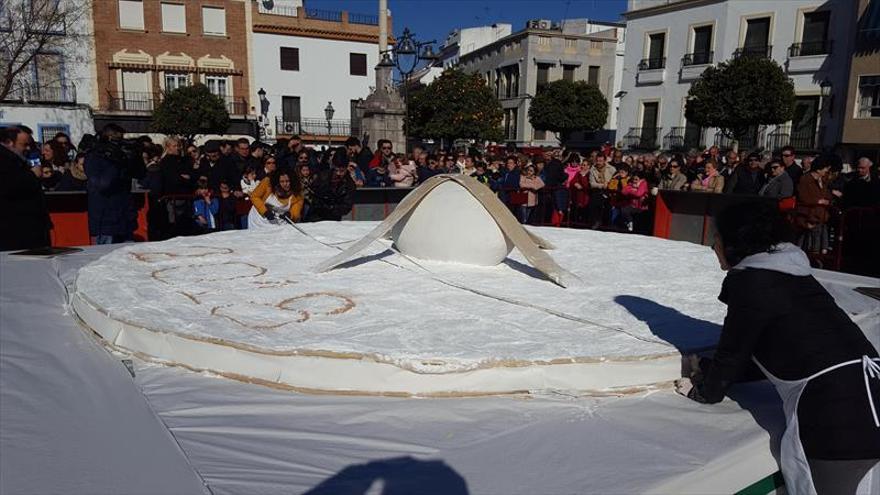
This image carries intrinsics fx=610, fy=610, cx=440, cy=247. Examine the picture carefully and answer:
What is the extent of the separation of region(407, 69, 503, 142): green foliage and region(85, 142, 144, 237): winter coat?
27.0 meters

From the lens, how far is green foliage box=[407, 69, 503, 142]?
32312 mm

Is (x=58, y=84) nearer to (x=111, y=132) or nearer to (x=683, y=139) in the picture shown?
(x=111, y=132)

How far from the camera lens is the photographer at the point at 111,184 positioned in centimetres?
588

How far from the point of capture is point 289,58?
34594 millimetres

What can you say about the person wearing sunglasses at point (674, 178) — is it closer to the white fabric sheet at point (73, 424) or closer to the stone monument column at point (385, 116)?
the stone monument column at point (385, 116)

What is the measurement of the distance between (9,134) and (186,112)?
24.1 meters

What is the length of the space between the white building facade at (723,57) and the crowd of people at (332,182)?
15902mm

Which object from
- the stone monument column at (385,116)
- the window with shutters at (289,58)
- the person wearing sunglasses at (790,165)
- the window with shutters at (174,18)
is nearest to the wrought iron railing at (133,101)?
the window with shutters at (174,18)

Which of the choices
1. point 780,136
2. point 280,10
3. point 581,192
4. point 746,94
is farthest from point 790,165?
point 280,10

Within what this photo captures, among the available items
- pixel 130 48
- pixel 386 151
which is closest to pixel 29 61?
pixel 130 48

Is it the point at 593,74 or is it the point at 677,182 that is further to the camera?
the point at 593,74

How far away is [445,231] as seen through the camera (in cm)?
433

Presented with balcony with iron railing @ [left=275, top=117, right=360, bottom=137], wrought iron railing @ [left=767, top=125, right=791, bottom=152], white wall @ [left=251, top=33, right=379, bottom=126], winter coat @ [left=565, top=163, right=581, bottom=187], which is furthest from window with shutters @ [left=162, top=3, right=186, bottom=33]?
wrought iron railing @ [left=767, top=125, right=791, bottom=152]

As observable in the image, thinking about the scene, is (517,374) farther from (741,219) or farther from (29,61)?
(29,61)
